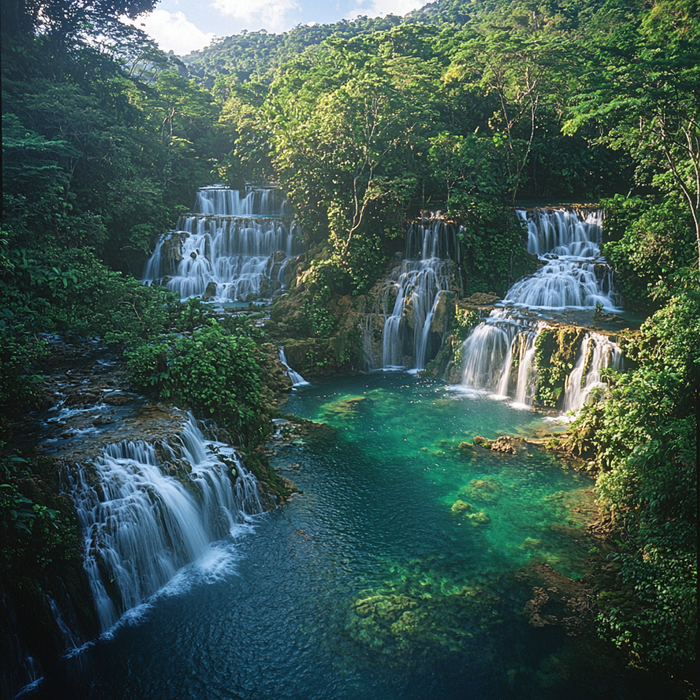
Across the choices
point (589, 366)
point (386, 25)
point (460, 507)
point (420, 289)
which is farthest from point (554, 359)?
point (386, 25)

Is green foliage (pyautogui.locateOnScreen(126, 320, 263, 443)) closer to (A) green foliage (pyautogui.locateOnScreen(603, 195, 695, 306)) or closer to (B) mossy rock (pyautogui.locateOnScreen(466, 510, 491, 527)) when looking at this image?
(B) mossy rock (pyautogui.locateOnScreen(466, 510, 491, 527))

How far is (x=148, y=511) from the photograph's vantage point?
8.19 meters

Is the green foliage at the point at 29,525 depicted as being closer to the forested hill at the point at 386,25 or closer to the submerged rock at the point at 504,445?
the submerged rock at the point at 504,445

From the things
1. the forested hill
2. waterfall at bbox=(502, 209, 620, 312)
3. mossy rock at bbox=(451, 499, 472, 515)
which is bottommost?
mossy rock at bbox=(451, 499, 472, 515)

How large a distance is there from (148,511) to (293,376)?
9691mm

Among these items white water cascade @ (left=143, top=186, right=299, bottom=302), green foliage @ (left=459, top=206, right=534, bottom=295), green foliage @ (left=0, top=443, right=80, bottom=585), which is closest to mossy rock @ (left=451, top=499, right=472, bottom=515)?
green foliage @ (left=0, top=443, right=80, bottom=585)

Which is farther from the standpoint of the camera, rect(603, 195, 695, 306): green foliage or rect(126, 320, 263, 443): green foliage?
rect(603, 195, 695, 306): green foliage

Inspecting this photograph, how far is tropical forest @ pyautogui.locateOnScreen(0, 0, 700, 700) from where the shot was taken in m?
6.90

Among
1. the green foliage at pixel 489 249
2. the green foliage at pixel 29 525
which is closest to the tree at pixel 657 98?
the green foliage at pixel 489 249

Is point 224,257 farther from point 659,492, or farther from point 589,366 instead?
point 659,492

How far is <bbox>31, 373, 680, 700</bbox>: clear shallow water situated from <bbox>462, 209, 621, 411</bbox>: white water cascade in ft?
11.6

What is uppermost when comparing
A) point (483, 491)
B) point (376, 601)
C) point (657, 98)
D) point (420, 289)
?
point (657, 98)

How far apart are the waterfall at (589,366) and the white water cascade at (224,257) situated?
12881mm

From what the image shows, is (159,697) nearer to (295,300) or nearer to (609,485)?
(609,485)
